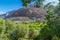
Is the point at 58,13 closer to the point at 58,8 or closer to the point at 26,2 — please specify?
the point at 58,8

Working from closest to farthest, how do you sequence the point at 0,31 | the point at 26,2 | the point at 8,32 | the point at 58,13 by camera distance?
the point at 26,2 → the point at 58,13 → the point at 0,31 → the point at 8,32

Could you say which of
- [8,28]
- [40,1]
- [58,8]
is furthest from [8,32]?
[40,1]

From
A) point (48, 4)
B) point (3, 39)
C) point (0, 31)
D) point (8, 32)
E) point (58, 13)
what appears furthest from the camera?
point (8, 32)

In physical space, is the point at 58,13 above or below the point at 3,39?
above

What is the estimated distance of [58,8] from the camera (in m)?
8.02

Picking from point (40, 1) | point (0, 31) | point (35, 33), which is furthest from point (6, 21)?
point (40, 1)

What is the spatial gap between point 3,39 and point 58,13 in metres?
16.4

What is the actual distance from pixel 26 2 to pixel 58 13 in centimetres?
232

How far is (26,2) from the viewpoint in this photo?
19.7 ft

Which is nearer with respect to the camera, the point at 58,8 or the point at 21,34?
the point at 58,8

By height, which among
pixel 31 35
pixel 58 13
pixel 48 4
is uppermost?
pixel 48 4

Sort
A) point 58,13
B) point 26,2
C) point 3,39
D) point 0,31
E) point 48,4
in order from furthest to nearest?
point 0,31, point 3,39, point 58,13, point 48,4, point 26,2

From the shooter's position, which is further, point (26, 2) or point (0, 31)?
point (0, 31)

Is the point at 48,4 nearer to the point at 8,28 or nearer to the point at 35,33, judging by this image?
the point at 35,33
